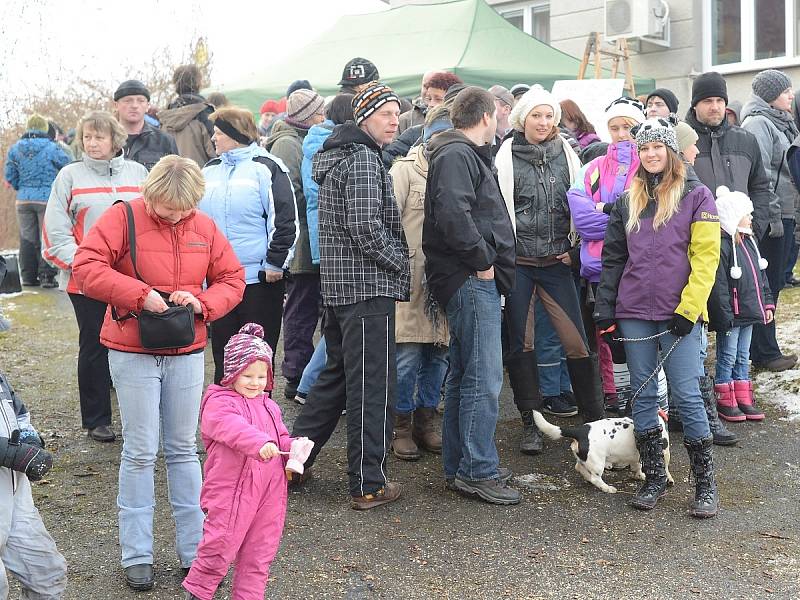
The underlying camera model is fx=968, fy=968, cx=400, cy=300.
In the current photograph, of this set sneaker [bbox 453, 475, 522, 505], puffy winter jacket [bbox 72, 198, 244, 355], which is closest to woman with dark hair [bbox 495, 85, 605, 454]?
sneaker [bbox 453, 475, 522, 505]

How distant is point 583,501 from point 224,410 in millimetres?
2351

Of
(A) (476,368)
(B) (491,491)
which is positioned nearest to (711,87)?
(A) (476,368)

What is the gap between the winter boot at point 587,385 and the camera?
6117 mm

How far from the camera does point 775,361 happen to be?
7.58 meters

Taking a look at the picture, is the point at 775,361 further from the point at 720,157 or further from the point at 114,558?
the point at 114,558

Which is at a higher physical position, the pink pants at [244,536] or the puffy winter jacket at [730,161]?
Answer: the puffy winter jacket at [730,161]

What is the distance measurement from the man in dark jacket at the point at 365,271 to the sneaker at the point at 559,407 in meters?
2.02

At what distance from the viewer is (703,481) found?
4.99 m

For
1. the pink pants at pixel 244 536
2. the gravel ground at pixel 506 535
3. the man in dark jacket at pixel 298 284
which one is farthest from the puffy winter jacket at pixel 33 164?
the pink pants at pixel 244 536

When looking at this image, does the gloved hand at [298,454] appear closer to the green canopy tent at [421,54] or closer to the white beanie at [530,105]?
the white beanie at [530,105]

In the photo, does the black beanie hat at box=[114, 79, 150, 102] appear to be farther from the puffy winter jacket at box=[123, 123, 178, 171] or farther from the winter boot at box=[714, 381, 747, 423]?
the winter boot at box=[714, 381, 747, 423]

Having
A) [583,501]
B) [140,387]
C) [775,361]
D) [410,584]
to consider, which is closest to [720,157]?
[775,361]

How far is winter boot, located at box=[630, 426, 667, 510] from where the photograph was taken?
5.12 meters

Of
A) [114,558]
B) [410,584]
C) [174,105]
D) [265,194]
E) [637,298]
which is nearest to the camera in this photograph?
[410,584]
